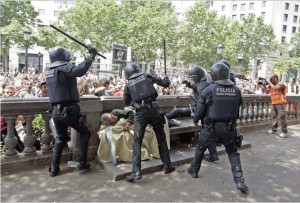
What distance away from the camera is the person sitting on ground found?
4738 mm

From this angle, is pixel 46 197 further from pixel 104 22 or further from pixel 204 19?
pixel 204 19

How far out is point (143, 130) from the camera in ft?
14.6

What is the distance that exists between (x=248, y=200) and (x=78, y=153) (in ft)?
8.51

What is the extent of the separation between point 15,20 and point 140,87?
30606mm

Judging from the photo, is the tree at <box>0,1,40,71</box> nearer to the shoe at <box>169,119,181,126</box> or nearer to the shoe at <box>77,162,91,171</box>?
the shoe at <box>169,119,181,126</box>

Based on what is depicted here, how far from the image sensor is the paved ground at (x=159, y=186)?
3775 mm

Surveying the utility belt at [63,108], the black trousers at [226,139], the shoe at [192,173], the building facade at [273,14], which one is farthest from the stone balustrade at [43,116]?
the building facade at [273,14]

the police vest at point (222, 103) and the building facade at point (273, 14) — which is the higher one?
the building facade at point (273, 14)

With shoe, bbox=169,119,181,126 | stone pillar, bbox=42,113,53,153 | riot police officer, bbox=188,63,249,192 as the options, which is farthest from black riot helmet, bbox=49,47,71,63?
shoe, bbox=169,119,181,126

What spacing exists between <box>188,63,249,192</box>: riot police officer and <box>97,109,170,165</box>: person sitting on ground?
1101 millimetres

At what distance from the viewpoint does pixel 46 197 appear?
12.1ft

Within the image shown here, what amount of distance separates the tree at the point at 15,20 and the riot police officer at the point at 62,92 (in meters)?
28.5

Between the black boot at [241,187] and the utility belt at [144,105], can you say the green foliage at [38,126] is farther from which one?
the black boot at [241,187]

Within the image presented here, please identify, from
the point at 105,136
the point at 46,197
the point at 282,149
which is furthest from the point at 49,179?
the point at 282,149
